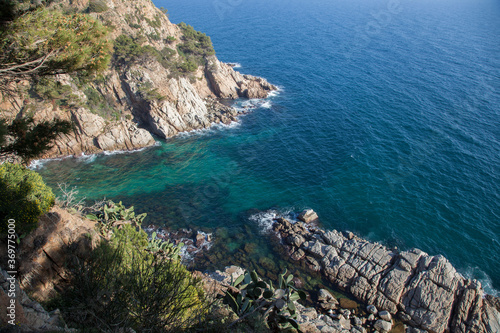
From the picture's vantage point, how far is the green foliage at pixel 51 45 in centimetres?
1304

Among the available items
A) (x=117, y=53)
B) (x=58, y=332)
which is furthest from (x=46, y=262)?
(x=117, y=53)

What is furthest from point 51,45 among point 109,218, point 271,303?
point 271,303

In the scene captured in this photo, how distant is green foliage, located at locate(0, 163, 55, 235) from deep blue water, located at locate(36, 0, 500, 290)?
65.7ft

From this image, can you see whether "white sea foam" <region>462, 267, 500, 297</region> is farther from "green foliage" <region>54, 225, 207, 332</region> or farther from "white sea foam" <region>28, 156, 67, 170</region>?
"white sea foam" <region>28, 156, 67, 170</region>

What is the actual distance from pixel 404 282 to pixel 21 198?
31.5 meters

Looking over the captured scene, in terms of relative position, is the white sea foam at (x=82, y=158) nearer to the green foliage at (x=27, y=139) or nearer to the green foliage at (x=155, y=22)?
the green foliage at (x=155, y=22)

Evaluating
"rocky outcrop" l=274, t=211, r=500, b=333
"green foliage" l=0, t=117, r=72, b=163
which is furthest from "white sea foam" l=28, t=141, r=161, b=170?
"green foliage" l=0, t=117, r=72, b=163

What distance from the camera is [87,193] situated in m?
38.7

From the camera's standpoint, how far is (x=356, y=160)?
155 feet

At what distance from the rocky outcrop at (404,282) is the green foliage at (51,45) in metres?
26.6

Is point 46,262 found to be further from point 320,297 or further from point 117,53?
point 117,53

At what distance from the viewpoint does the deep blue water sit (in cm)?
3619

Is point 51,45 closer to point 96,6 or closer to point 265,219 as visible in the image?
point 265,219

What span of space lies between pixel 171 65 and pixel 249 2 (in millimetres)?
150289
